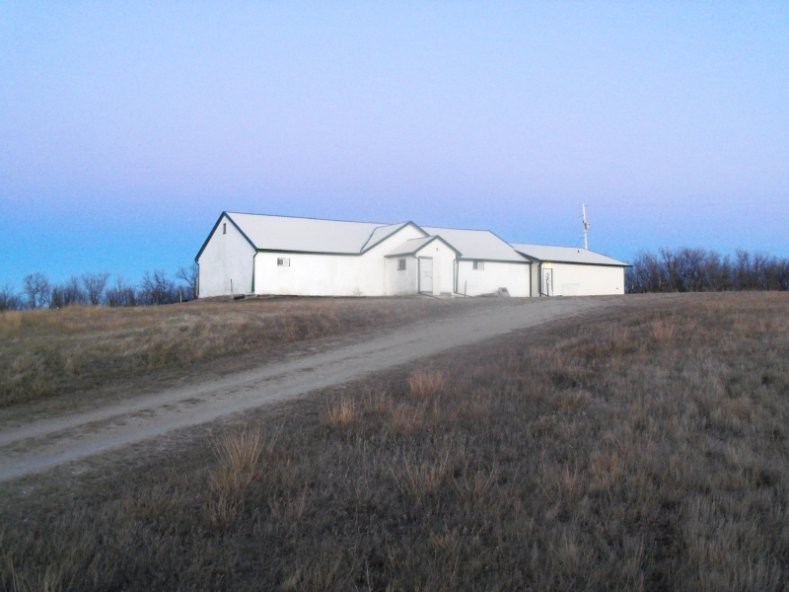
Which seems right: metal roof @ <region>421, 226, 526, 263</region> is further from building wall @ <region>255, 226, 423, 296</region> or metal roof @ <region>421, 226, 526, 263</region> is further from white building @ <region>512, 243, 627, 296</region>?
building wall @ <region>255, 226, 423, 296</region>

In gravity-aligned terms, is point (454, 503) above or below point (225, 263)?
below

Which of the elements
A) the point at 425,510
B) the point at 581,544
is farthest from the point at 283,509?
the point at 581,544

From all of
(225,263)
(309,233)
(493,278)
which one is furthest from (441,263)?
(225,263)

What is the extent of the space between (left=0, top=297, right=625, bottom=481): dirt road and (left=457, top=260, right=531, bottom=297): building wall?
20.9 meters

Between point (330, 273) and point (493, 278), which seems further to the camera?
point (493, 278)

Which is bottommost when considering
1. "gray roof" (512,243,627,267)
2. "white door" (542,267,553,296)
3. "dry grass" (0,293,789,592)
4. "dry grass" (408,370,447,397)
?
"dry grass" (0,293,789,592)

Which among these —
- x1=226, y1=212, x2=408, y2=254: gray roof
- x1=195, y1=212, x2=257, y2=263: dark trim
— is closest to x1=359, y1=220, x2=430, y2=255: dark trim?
x1=226, y1=212, x2=408, y2=254: gray roof

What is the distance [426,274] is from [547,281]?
1149 centimetres

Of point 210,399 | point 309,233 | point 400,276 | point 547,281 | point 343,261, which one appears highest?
point 309,233

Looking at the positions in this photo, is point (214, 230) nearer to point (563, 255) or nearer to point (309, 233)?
point (309, 233)

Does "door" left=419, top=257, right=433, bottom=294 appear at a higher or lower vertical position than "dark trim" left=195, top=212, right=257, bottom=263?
lower

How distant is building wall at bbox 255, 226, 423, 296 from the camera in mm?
34406

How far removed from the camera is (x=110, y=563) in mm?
3945

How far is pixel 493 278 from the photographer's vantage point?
40656mm
